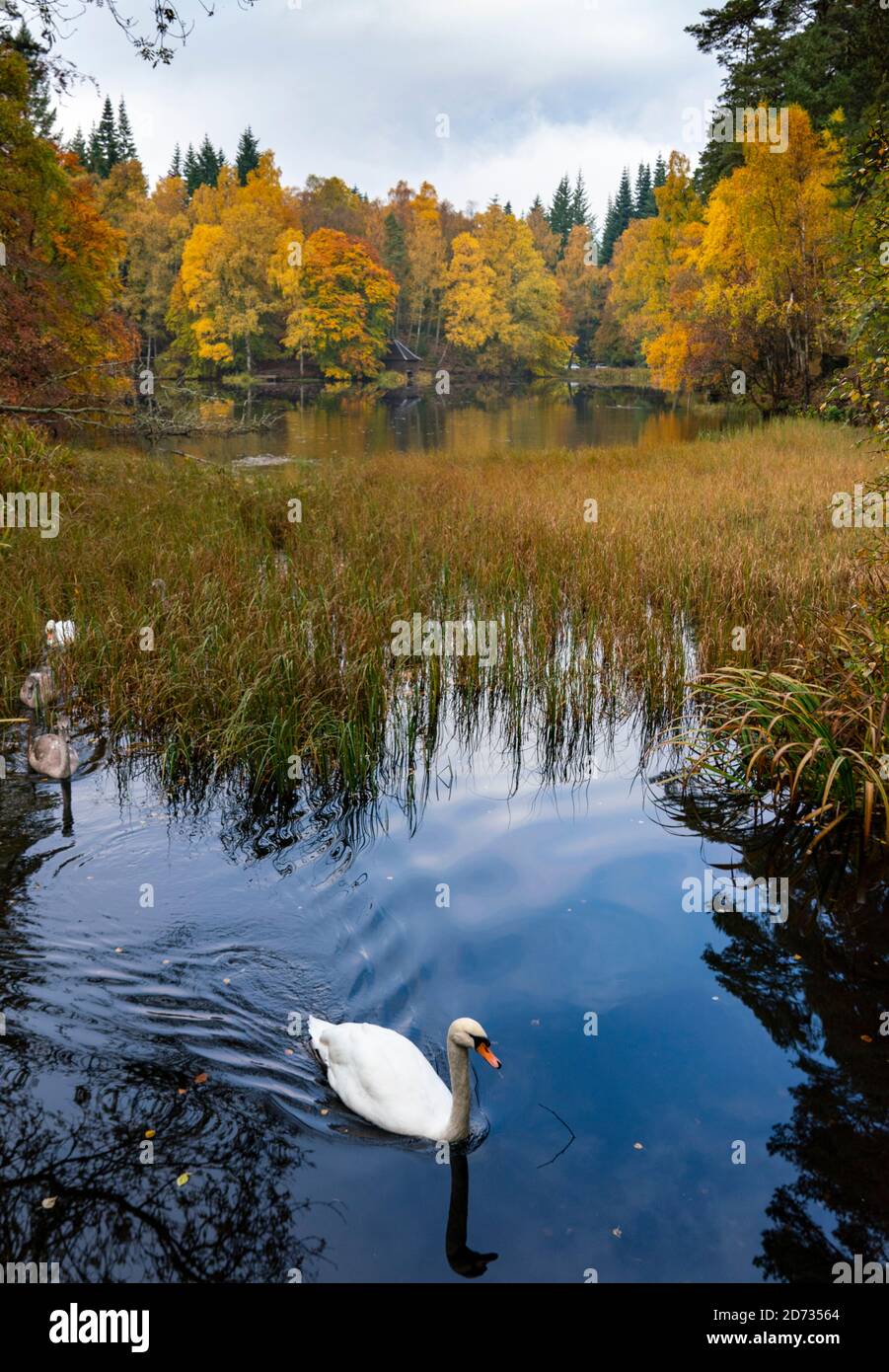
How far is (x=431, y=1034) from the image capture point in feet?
14.0

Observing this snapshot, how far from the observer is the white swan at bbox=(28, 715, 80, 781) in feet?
20.6

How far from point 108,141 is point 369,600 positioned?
228 feet

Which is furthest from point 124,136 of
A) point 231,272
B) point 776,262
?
point 776,262

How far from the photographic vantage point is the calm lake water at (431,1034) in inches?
129

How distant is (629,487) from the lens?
591 inches

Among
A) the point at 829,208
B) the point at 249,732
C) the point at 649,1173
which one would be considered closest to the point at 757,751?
the point at 649,1173

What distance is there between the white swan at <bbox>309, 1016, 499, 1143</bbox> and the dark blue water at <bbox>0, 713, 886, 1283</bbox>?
0.12 metres

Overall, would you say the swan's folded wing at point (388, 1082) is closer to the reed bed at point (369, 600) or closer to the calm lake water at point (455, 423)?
the reed bed at point (369, 600)

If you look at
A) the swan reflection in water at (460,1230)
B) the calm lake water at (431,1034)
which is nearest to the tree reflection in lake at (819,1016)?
the calm lake water at (431,1034)

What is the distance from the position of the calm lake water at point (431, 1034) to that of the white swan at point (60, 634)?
53.0 inches

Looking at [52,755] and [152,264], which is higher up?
[152,264]

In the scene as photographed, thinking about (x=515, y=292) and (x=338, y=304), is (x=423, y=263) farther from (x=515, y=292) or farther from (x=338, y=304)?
(x=338, y=304)

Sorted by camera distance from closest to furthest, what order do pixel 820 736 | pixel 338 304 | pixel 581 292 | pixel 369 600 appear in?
1. pixel 820 736
2. pixel 369 600
3. pixel 338 304
4. pixel 581 292
